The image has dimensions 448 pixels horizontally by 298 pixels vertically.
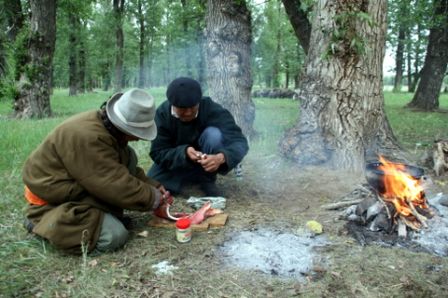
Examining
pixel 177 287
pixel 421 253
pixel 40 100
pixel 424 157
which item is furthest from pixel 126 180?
pixel 40 100

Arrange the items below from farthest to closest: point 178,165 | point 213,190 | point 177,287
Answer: point 213,190 → point 178,165 → point 177,287

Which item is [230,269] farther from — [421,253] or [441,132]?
[441,132]

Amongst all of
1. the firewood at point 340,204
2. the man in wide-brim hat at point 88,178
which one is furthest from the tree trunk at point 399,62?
the man in wide-brim hat at point 88,178

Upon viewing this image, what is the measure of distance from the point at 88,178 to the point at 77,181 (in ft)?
0.40

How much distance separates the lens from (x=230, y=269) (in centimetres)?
289

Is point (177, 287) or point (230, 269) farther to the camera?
point (230, 269)

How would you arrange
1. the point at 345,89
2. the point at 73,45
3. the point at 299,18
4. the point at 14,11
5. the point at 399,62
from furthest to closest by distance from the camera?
1. the point at 399,62
2. the point at 73,45
3. the point at 14,11
4. the point at 299,18
5. the point at 345,89

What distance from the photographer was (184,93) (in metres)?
3.91

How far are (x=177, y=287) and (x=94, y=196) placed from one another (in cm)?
104

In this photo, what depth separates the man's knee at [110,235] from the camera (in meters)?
3.11

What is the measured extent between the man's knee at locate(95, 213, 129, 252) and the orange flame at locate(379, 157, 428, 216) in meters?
2.34

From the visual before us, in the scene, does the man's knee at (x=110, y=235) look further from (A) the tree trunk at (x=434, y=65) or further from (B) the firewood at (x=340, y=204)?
(A) the tree trunk at (x=434, y=65)

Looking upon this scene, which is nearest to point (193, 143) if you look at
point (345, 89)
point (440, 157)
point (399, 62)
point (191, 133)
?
point (191, 133)

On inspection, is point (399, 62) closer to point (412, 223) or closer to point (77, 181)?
point (412, 223)
